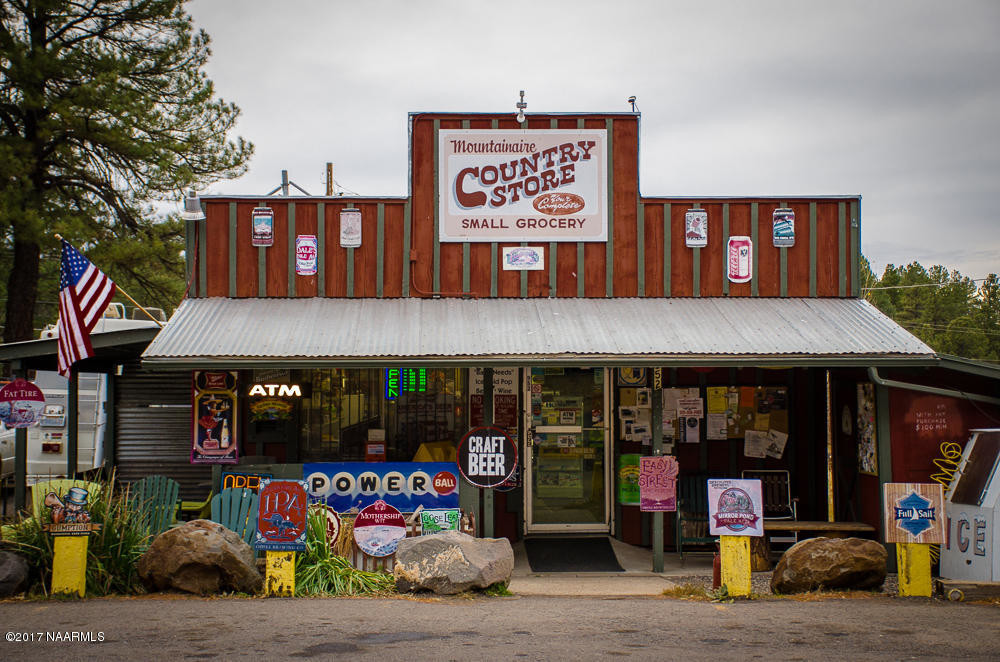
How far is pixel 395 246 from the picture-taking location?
1024 cm

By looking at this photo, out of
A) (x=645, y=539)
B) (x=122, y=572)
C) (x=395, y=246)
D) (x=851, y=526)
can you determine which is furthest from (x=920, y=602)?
(x=122, y=572)

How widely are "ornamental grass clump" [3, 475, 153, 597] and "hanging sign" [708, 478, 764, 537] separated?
19.5 feet

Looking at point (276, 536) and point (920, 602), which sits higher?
point (276, 536)

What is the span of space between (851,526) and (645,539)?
264 centimetres

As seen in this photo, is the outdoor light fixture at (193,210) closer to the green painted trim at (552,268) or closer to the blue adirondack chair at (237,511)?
the blue adirondack chair at (237,511)

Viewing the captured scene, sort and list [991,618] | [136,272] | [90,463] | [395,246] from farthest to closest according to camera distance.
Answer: [136,272]
[90,463]
[395,246]
[991,618]

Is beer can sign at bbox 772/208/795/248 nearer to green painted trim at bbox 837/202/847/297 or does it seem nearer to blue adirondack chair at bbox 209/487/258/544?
green painted trim at bbox 837/202/847/297

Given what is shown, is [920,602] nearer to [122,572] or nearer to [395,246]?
[395,246]

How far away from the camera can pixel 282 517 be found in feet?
25.5

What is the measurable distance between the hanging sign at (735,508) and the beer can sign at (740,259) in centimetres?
333

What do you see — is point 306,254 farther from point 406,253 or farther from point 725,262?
point 725,262

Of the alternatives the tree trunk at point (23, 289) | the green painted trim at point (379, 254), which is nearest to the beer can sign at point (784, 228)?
the green painted trim at point (379, 254)

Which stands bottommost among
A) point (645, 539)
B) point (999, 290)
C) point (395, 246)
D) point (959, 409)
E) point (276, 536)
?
point (645, 539)

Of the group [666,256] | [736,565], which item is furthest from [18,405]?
[736,565]
